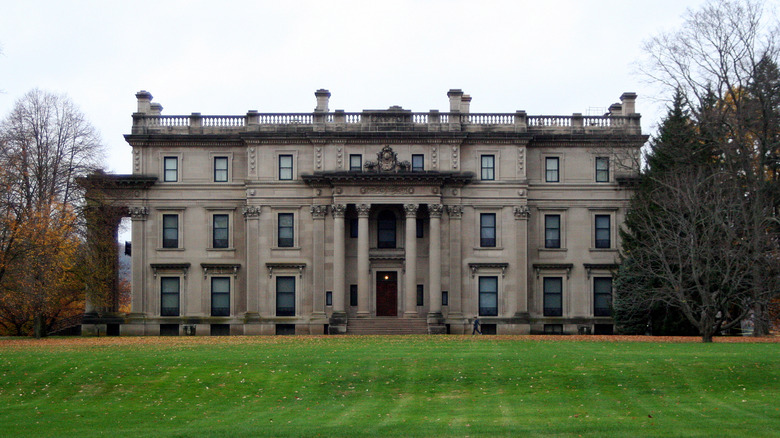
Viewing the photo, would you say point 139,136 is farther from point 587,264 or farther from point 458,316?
point 587,264

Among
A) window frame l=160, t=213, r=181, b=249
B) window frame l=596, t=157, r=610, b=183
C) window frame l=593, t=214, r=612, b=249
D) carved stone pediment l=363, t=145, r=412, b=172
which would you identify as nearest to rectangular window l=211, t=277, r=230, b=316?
window frame l=160, t=213, r=181, b=249

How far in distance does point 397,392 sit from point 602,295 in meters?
36.2

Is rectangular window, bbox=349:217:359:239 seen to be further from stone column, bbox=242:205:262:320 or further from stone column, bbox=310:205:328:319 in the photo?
stone column, bbox=242:205:262:320

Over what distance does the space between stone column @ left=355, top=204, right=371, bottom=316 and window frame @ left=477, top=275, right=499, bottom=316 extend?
728cm

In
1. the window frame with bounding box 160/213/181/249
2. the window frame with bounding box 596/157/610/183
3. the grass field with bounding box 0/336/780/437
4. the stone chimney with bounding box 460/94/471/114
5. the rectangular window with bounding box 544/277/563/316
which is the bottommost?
the grass field with bounding box 0/336/780/437

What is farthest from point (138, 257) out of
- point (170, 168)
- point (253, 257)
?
point (253, 257)

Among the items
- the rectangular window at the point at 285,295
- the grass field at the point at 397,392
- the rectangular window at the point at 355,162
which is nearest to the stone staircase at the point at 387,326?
the rectangular window at the point at 285,295

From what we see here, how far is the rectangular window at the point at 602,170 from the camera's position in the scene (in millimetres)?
61500

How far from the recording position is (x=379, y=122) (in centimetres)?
6003

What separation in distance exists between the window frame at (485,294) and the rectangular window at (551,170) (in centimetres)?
739

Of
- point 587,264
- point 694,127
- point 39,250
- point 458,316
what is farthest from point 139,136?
point 694,127

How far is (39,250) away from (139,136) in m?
14.0

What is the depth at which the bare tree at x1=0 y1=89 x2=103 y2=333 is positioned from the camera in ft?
157

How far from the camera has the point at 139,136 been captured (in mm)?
60688
